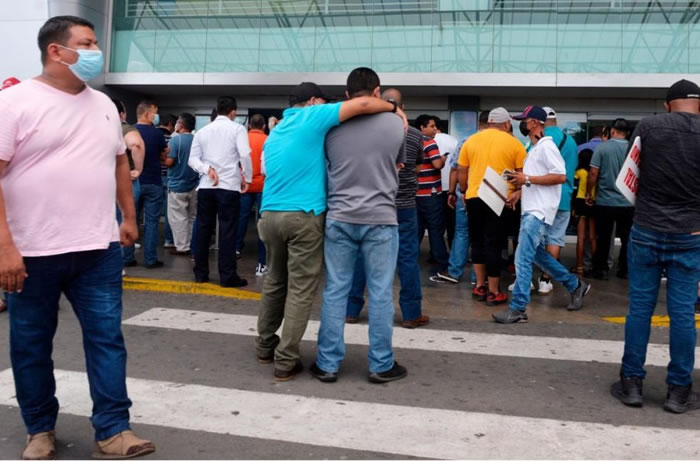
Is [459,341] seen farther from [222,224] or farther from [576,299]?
[222,224]

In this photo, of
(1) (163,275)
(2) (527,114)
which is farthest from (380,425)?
(1) (163,275)

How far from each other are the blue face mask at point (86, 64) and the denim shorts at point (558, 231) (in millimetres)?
5563

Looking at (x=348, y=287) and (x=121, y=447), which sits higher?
(x=348, y=287)

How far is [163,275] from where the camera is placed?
28.8 ft

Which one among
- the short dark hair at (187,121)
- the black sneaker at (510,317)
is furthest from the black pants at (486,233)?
the short dark hair at (187,121)

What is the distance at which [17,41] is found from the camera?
46.7 ft

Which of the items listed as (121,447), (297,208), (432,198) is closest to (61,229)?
(121,447)

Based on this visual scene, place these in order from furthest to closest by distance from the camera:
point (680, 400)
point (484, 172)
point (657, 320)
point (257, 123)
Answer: point (257, 123) → point (484, 172) → point (657, 320) → point (680, 400)

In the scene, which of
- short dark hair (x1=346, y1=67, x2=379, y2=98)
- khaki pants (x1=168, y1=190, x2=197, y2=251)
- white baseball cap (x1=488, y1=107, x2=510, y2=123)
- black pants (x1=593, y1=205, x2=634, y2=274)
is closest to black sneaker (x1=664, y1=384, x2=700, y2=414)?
short dark hair (x1=346, y1=67, x2=379, y2=98)

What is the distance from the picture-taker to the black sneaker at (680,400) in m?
4.43

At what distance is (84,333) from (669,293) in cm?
333

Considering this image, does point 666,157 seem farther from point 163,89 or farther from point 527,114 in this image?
point 163,89

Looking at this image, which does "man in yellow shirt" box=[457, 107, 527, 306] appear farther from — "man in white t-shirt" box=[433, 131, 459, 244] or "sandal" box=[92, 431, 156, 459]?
"sandal" box=[92, 431, 156, 459]

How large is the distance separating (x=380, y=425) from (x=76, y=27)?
254cm
